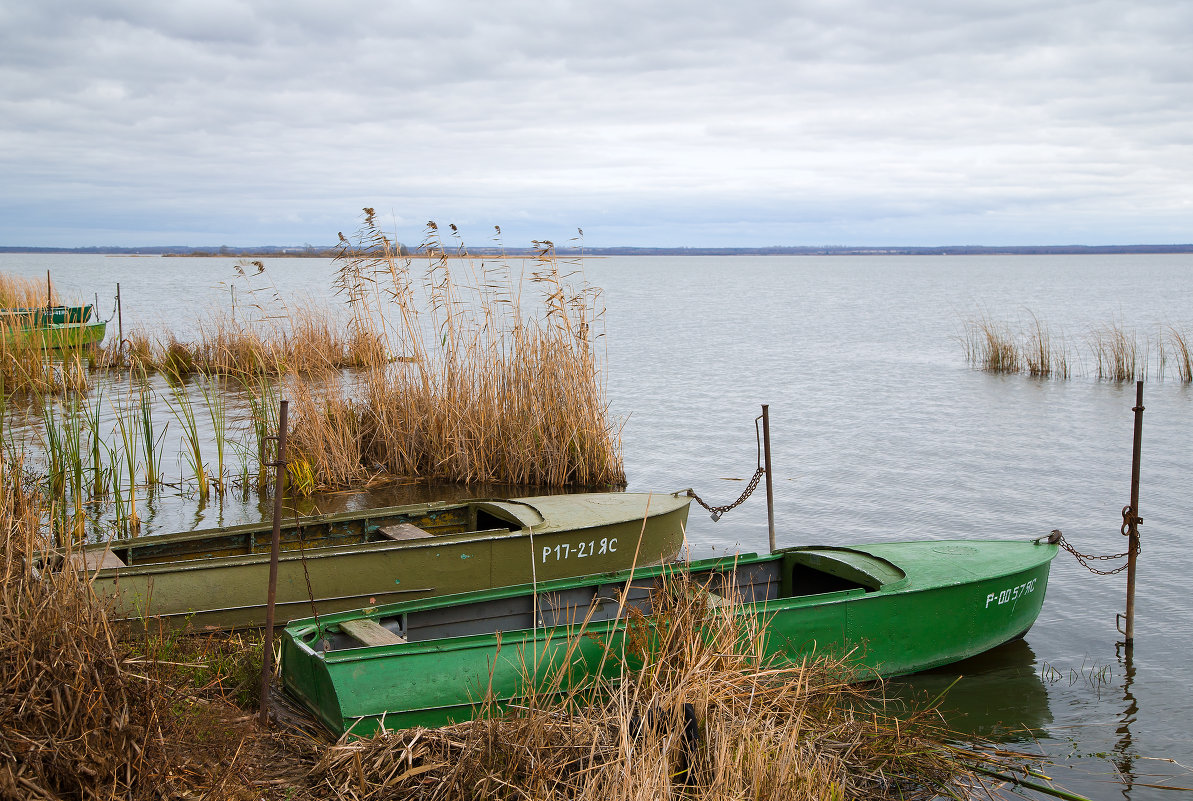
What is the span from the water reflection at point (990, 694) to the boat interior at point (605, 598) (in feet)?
2.87

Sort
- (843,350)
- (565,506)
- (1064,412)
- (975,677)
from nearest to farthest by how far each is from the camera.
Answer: (975,677)
(565,506)
(1064,412)
(843,350)

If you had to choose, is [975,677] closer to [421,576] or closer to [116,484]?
[421,576]

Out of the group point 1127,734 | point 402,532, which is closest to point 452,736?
point 402,532

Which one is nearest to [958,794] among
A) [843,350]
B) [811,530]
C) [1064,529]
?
[811,530]

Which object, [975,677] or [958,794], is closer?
[958,794]

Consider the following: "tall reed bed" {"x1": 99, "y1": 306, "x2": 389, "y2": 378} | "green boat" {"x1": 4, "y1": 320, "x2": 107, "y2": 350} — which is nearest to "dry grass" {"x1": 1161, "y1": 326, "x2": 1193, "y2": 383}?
"tall reed bed" {"x1": 99, "y1": 306, "x2": 389, "y2": 378}

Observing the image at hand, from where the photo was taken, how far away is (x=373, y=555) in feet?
23.7

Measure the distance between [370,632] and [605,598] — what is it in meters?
1.43

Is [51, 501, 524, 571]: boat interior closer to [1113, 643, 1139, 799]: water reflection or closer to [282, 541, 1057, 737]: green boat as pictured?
[282, 541, 1057, 737]: green boat

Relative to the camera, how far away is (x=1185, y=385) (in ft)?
69.4

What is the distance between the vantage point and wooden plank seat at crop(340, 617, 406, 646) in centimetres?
540

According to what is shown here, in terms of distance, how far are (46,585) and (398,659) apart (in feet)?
5.93

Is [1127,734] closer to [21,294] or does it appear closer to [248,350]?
[248,350]

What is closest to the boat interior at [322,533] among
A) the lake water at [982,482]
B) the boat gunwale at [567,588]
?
the boat gunwale at [567,588]
